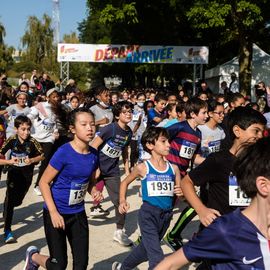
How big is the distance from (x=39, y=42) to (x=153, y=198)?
60.0 meters

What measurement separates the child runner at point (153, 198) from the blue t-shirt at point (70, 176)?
565mm

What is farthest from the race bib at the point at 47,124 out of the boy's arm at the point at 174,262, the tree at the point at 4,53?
the tree at the point at 4,53

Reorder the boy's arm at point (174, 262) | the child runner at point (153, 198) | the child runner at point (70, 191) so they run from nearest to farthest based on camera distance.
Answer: the boy's arm at point (174, 262)
the child runner at point (70, 191)
the child runner at point (153, 198)

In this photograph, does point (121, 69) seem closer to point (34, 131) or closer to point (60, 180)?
point (34, 131)

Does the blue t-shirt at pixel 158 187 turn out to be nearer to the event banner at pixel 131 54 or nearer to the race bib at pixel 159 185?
the race bib at pixel 159 185

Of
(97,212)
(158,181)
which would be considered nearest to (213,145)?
(97,212)

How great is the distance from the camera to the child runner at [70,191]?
13.3ft

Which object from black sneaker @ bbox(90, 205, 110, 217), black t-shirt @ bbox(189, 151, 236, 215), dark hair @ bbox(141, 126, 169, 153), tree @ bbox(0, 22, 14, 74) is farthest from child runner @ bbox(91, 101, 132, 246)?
tree @ bbox(0, 22, 14, 74)

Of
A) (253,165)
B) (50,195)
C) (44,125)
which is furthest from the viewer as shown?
(44,125)

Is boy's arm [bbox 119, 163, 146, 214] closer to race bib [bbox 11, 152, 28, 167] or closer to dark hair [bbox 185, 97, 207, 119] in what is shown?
dark hair [bbox 185, 97, 207, 119]

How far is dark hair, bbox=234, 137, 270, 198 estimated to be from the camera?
77.4 inches

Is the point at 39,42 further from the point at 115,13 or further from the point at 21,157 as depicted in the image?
the point at 21,157

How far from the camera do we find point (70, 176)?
4117 millimetres

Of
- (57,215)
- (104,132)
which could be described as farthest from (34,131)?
(57,215)
